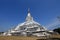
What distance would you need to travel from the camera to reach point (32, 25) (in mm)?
49625

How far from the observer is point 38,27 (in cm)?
4803

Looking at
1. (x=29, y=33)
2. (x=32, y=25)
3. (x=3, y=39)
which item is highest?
(x=32, y=25)

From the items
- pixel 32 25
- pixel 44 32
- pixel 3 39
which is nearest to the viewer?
pixel 3 39

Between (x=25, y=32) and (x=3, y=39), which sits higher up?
(x=25, y=32)

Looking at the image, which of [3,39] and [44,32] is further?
[44,32]

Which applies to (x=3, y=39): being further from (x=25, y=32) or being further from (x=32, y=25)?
(x=32, y=25)

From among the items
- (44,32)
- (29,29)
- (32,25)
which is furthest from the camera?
(32,25)

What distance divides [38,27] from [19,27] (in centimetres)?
637

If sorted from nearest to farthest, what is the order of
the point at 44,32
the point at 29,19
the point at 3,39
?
the point at 3,39, the point at 44,32, the point at 29,19

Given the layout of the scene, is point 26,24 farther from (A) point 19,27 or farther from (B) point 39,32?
(B) point 39,32

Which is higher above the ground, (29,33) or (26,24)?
(26,24)

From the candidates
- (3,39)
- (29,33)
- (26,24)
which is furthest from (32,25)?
(3,39)

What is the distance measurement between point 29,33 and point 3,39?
25.6 metres

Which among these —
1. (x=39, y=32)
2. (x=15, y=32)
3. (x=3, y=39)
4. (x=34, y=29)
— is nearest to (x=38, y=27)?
(x=34, y=29)
